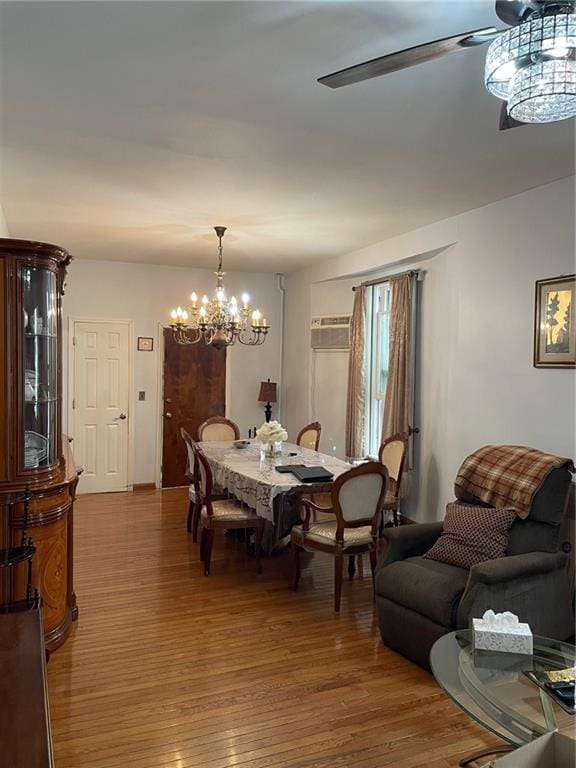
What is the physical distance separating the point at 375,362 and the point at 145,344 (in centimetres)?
293

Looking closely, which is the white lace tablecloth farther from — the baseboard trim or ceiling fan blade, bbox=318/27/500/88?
ceiling fan blade, bbox=318/27/500/88

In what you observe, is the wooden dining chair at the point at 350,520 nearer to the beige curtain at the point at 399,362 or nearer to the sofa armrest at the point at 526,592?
the sofa armrest at the point at 526,592

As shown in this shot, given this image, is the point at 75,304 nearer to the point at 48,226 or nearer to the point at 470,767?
the point at 48,226

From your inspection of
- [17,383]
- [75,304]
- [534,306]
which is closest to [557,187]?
[534,306]

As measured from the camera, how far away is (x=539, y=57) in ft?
4.63

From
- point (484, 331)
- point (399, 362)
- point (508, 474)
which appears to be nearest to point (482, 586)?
point (508, 474)

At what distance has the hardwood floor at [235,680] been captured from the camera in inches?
95.1

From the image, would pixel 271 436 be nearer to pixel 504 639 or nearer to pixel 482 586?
pixel 482 586

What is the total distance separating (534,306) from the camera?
3848 millimetres

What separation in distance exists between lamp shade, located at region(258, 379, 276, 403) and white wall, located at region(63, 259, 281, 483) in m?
0.22

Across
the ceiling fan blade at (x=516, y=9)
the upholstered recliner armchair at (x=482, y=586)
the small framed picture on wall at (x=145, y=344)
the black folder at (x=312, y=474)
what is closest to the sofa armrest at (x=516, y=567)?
the upholstered recliner armchair at (x=482, y=586)

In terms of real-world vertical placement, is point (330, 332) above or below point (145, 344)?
above

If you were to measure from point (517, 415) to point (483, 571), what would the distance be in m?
1.50

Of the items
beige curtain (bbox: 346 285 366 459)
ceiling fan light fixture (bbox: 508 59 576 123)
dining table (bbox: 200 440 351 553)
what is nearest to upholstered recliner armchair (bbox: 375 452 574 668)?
dining table (bbox: 200 440 351 553)
